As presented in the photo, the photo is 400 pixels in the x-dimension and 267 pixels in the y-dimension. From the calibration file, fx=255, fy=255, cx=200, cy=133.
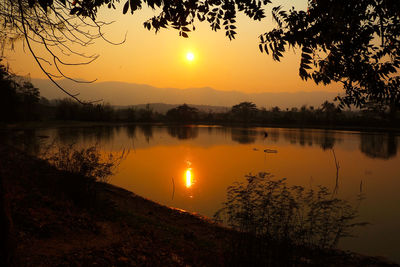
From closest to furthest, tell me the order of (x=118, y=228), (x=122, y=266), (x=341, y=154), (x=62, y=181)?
(x=122, y=266)
(x=118, y=228)
(x=62, y=181)
(x=341, y=154)

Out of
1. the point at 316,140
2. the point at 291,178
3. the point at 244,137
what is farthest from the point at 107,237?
the point at 244,137

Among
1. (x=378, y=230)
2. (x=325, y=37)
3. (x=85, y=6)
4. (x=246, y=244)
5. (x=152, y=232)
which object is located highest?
(x=85, y=6)

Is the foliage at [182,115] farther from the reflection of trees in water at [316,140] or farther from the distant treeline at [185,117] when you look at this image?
the reflection of trees in water at [316,140]

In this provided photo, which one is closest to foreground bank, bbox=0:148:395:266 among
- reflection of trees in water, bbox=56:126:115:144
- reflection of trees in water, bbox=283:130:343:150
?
reflection of trees in water, bbox=56:126:115:144

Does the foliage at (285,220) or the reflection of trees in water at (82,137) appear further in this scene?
the reflection of trees in water at (82,137)

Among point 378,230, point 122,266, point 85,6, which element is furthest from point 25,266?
point 378,230

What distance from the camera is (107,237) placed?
17.7 feet

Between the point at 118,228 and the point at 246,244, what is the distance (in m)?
3.28

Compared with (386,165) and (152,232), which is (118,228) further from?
(386,165)

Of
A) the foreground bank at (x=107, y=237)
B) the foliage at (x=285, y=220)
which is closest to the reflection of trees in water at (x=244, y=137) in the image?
the foliage at (x=285, y=220)

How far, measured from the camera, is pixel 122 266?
13.9ft

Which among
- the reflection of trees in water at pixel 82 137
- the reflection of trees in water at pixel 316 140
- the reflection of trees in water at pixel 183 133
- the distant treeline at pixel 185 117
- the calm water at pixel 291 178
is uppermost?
the distant treeline at pixel 185 117

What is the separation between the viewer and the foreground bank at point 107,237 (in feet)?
13.7

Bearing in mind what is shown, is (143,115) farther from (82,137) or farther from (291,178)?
(291,178)
